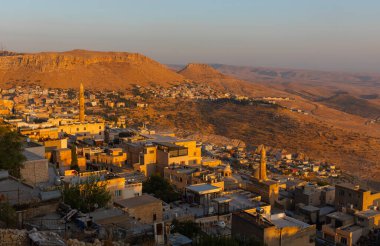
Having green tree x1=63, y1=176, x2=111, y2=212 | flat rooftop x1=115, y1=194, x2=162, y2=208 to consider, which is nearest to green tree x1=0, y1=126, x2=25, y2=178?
green tree x1=63, y1=176, x2=111, y2=212

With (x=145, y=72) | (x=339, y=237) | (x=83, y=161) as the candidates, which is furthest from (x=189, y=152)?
(x=145, y=72)

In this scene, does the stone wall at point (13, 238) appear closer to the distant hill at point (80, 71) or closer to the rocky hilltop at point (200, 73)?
the distant hill at point (80, 71)

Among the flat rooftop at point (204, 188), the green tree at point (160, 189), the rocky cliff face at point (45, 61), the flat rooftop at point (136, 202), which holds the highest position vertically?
the rocky cliff face at point (45, 61)

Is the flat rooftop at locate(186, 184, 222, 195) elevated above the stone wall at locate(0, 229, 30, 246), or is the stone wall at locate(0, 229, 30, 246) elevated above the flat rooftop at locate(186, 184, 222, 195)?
the stone wall at locate(0, 229, 30, 246)

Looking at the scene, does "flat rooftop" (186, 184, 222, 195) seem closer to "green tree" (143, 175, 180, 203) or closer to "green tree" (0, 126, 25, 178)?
"green tree" (143, 175, 180, 203)

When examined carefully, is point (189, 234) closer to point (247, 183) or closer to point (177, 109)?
point (247, 183)

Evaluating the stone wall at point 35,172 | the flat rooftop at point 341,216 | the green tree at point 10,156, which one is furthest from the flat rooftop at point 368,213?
the green tree at point 10,156
